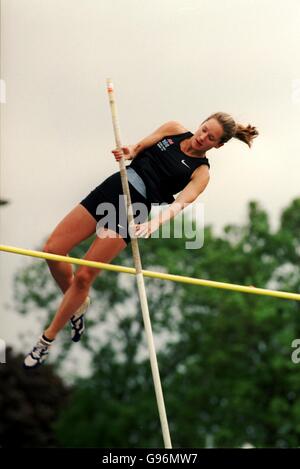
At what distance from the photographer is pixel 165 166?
8.63 metres

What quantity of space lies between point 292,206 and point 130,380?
24.0 ft

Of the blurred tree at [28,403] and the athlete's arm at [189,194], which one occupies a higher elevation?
the blurred tree at [28,403]

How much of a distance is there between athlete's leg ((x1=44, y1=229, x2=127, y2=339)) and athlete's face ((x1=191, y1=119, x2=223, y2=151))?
3.25ft

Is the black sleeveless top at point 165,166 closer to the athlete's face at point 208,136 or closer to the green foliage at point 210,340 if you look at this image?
the athlete's face at point 208,136

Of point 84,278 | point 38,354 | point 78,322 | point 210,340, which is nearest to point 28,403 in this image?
point 210,340

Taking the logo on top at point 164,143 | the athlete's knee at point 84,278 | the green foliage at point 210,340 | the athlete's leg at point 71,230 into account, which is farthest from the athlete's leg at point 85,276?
the green foliage at point 210,340

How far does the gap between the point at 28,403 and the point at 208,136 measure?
24.3m

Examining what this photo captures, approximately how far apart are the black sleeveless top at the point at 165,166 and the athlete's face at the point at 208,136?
15 cm

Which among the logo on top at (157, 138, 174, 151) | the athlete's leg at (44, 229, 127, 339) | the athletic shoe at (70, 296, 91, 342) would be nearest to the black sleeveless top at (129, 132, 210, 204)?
the logo on top at (157, 138, 174, 151)

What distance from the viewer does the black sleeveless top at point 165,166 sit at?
8.60 metres

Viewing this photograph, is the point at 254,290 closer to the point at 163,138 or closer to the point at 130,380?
the point at 163,138

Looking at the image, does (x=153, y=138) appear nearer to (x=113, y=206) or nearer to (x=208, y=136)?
(x=208, y=136)

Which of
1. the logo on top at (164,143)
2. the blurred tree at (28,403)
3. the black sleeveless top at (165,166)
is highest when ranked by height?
the blurred tree at (28,403)
